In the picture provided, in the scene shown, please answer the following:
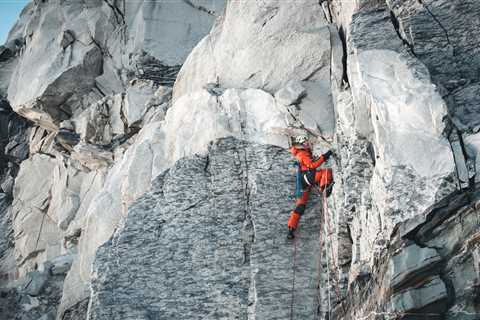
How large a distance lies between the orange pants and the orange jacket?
0.70 feet

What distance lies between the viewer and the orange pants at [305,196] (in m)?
15.3

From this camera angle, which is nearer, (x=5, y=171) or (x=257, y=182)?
(x=257, y=182)

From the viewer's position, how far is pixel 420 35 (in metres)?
14.7

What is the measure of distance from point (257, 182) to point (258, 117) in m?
2.30

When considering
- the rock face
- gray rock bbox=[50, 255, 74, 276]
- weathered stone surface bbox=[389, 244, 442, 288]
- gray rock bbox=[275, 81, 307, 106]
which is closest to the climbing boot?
the rock face

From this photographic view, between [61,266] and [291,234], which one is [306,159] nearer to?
[291,234]

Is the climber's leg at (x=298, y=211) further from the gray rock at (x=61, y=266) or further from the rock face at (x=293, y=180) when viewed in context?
the gray rock at (x=61, y=266)

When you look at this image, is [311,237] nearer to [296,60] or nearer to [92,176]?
[296,60]

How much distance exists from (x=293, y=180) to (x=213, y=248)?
2.78 meters

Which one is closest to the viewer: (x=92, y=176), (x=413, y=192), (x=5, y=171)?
(x=413, y=192)

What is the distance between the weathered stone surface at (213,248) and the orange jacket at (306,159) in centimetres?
56

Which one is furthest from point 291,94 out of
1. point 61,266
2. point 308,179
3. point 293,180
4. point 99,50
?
point 99,50

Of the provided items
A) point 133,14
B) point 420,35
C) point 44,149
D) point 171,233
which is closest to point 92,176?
point 44,149

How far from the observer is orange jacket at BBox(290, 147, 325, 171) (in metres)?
15.5
